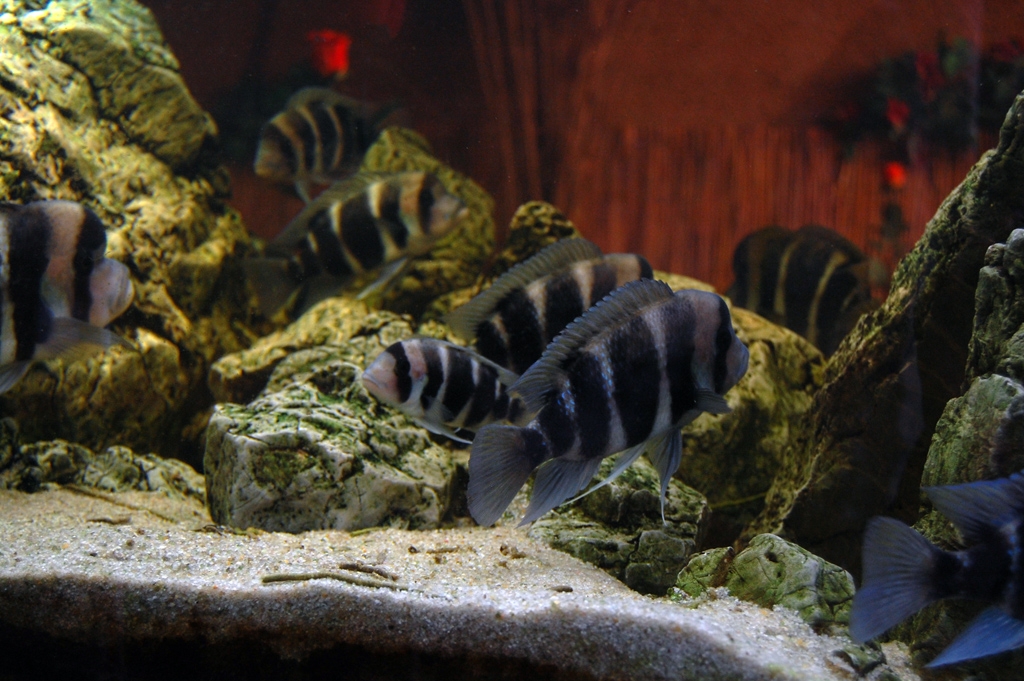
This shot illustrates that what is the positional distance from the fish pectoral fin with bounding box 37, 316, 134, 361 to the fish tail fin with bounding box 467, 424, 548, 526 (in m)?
1.78

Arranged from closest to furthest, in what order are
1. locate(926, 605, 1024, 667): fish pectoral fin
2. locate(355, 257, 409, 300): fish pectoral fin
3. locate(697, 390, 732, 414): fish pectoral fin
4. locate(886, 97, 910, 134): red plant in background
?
locate(926, 605, 1024, 667): fish pectoral fin, locate(697, 390, 732, 414): fish pectoral fin, locate(886, 97, 910, 134): red plant in background, locate(355, 257, 409, 300): fish pectoral fin

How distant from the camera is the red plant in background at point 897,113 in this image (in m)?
2.65

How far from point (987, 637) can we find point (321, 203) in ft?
11.5

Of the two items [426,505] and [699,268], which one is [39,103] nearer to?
[426,505]

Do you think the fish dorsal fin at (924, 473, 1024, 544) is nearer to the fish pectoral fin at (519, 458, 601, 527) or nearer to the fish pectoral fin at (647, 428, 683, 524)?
the fish pectoral fin at (647, 428, 683, 524)

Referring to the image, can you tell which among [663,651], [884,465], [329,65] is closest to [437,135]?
[329,65]

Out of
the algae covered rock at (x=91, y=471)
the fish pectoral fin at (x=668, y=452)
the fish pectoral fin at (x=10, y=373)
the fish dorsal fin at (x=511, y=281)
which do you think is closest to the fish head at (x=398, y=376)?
the fish dorsal fin at (x=511, y=281)

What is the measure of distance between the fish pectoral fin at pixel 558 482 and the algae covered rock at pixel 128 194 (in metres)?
Answer: 2.86

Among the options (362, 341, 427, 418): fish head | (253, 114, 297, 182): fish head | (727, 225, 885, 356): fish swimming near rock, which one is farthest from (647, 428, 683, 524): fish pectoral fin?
(253, 114, 297, 182): fish head

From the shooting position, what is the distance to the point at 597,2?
3.14 metres

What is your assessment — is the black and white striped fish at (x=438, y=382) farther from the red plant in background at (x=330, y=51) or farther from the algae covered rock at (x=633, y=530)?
the red plant in background at (x=330, y=51)

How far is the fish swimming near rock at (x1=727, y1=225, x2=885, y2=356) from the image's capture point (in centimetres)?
325

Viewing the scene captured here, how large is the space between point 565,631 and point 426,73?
3.80 meters

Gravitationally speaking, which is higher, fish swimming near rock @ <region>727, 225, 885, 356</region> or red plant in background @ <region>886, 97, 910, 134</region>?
red plant in background @ <region>886, 97, 910, 134</region>
